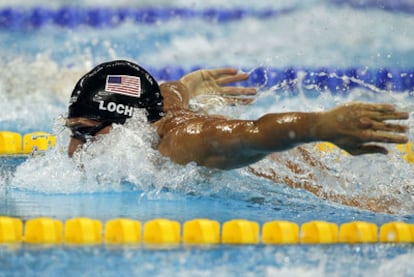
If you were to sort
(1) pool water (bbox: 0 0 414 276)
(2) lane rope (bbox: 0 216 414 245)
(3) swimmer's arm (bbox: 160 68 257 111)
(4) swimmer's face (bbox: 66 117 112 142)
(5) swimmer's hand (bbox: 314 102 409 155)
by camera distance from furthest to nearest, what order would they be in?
1. (3) swimmer's arm (bbox: 160 68 257 111)
2. (4) swimmer's face (bbox: 66 117 112 142)
3. (2) lane rope (bbox: 0 216 414 245)
4. (1) pool water (bbox: 0 0 414 276)
5. (5) swimmer's hand (bbox: 314 102 409 155)

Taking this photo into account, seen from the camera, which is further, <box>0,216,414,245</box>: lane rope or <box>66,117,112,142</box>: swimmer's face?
<box>66,117,112,142</box>: swimmer's face

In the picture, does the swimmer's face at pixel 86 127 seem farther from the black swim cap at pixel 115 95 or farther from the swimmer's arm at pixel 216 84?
the swimmer's arm at pixel 216 84

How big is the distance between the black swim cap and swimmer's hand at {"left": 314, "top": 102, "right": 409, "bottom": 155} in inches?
47.1

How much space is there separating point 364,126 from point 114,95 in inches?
54.2

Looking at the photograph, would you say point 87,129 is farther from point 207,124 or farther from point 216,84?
point 216,84

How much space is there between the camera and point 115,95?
331 cm

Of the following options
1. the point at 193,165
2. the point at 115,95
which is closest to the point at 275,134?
the point at 193,165

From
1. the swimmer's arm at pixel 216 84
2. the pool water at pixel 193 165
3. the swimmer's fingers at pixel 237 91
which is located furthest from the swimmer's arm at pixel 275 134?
the swimmer's fingers at pixel 237 91

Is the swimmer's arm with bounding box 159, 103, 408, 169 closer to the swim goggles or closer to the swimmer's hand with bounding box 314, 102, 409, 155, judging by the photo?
the swimmer's hand with bounding box 314, 102, 409, 155

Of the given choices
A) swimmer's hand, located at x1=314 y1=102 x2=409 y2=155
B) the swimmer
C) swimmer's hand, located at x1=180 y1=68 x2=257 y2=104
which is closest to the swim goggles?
the swimmer

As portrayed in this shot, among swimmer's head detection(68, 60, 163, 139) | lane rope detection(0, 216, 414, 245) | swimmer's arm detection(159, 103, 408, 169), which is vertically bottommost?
lane rope detection(0, 216, 414, 245)

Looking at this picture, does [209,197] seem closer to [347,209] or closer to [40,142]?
[347,209]

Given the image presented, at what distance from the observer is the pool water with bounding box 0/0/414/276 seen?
7.90 ft

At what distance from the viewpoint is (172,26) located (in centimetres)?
696
